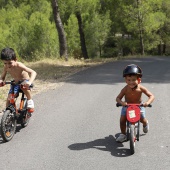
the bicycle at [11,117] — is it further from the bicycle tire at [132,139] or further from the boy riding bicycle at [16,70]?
the bicycle tire at [132,139]

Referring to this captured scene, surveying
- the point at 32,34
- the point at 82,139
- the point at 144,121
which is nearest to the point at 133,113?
the point at 144,121

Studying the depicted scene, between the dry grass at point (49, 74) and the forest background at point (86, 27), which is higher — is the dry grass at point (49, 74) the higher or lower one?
the lower one

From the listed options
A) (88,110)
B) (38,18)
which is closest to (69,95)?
(88,110)

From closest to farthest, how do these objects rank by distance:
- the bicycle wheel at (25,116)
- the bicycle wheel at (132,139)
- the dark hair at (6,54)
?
1. the bicycle wheel at (132,139)
2. the dark hair at (6,54)
3. the bicycle wheel at (25,116)

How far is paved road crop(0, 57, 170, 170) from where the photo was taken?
4.40 metres

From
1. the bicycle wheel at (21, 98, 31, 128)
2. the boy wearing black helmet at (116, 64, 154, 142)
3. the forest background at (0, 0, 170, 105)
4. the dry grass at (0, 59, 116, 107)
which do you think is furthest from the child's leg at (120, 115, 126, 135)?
the forest background at (0, 0, 170, 105)

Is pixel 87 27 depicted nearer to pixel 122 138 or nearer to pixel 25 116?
pixel 25 116

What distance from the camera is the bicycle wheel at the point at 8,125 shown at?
500 centimetres

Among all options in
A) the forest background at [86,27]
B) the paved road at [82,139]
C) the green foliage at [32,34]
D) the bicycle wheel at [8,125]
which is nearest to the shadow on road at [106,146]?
the paved road at [82,139]

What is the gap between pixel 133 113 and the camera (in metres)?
4.68

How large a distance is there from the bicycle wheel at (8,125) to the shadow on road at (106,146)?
1098 millimetres

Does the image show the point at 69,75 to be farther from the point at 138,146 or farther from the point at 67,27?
the point at 67,27

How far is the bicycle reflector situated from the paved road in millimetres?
552

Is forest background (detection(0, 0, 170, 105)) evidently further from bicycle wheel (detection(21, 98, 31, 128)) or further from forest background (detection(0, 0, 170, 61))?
bicycle wheel (detection(21, 98, 31, 128))
